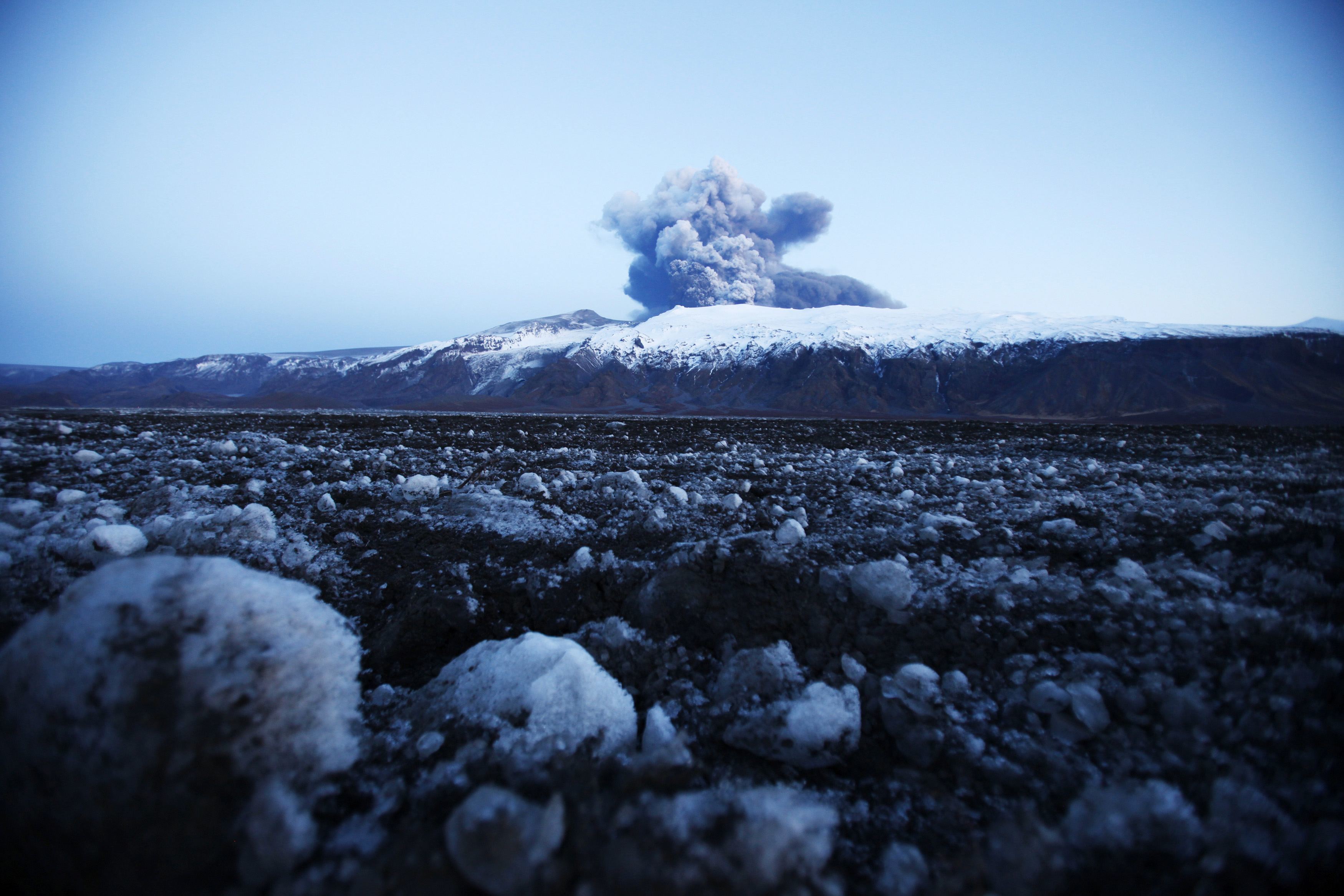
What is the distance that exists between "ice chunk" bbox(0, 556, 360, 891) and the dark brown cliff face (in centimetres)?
2913

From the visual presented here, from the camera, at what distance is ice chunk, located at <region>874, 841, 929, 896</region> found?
3.35 feet

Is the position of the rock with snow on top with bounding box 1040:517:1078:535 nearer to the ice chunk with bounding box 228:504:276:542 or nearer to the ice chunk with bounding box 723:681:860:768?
the ice chunk with bounding box 723:681:860:768

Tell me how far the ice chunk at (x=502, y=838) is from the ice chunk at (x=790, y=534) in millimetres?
1774

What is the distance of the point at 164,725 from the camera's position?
1.10 m

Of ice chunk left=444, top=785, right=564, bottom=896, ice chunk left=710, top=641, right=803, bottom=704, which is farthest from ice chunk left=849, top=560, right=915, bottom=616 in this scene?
ice chunk left=444, top=785, right=564, bottom=896

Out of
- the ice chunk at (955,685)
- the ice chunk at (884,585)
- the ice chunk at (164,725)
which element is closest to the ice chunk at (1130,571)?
the ice chunk at (884,585)

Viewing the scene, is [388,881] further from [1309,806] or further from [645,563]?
[1309,806]

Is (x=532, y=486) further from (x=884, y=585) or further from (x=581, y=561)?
(x=884, y=585)

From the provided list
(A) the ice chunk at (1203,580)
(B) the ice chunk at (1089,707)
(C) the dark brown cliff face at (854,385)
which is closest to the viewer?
(B) the ice chunk at (1089,707)

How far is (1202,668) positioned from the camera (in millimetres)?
1445

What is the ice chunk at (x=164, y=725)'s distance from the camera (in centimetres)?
99

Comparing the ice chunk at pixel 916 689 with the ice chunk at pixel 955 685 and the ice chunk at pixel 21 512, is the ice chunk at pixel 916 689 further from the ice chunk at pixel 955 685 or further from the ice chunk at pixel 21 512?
the ice chunk at pixel 21 512

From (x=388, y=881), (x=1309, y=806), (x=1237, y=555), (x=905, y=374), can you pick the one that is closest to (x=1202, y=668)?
(x=1309, y=806)

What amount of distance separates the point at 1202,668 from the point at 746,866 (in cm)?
153
